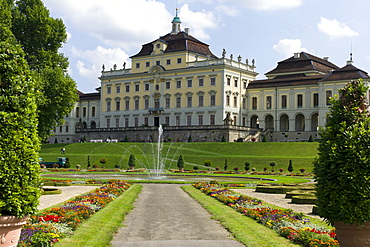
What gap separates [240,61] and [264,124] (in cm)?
1055

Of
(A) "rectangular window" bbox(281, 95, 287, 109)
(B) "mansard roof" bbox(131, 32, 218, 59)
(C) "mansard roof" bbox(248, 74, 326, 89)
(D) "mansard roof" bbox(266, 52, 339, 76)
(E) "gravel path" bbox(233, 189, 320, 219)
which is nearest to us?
(E) "gravel path" bbox(233, 189, 320, 219)

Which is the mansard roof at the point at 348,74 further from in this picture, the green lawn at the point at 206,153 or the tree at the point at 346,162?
the tree at the point at 346,162

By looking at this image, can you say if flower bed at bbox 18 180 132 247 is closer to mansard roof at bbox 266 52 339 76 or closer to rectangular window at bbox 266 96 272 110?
rectangular window at bbox 266 96 272 110

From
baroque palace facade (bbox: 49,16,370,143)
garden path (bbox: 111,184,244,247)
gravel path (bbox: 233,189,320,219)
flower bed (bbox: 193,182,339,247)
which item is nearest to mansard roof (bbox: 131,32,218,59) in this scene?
baroque palace facade (bbox: 49,16,370,143)

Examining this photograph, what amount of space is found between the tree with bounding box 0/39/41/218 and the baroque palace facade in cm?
5997

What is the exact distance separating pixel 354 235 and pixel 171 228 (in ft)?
16.7

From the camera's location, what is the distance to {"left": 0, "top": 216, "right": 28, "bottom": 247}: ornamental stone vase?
7.82 metres

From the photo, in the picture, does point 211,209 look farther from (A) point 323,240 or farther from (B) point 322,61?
(B) point 322,61

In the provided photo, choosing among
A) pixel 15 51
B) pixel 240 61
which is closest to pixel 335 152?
pixel 15 51

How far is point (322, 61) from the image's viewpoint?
267ft

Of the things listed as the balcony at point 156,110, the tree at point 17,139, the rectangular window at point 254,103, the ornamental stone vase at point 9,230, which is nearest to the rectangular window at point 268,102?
the rectangular window at point 254,103

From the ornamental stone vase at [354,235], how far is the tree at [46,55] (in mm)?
22202

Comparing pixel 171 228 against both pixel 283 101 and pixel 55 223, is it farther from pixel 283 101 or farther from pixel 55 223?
pixel 283 101

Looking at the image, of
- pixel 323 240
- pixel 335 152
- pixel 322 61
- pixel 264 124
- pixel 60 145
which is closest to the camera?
pixel 335 152
